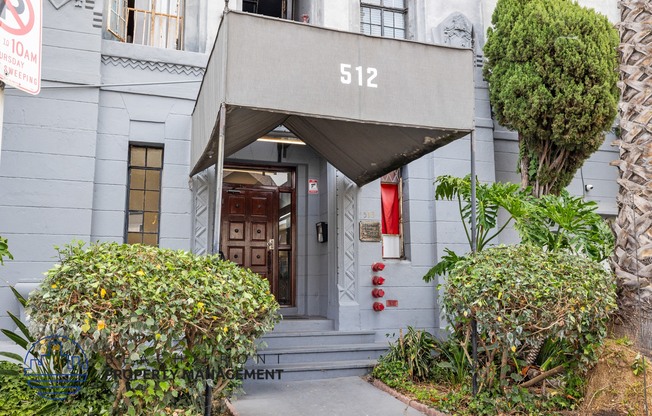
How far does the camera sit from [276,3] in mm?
10281

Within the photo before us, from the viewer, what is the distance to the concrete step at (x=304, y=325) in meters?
7.90

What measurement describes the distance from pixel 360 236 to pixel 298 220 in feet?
4.33

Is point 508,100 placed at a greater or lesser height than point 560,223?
greater

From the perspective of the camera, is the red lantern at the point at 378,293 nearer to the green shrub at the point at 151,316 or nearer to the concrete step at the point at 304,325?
the concrete step at the point at 304,325

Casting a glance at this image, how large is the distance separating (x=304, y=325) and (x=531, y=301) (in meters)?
4.11

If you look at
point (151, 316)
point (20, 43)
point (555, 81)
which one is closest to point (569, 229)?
A: point (555, 81)

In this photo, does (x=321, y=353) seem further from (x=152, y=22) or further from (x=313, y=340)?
(x=152, y=22)

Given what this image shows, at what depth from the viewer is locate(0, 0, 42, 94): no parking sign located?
416 centimetres

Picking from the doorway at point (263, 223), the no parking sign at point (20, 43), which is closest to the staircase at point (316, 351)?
the doorway at point (263, 223)

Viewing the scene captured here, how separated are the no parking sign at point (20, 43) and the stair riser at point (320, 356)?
177 inches

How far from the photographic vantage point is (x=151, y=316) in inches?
150

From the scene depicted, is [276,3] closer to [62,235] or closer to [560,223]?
[62,235]

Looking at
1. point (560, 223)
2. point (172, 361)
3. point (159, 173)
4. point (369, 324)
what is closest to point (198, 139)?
point (159, 173)

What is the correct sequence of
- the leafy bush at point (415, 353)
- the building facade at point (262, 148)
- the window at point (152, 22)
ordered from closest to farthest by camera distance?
the building facade at point (262, 148) < the leafy bush at point (415, 353) < the window at point (152, 22)
